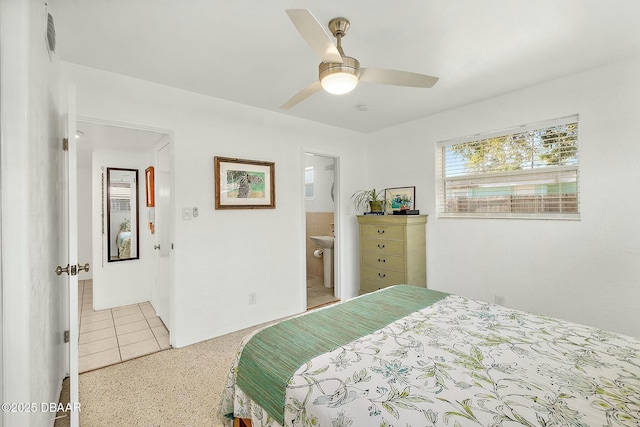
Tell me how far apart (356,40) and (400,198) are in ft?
7.61

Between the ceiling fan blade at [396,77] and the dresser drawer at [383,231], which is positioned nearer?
the ceiling fan blade at [396,77]

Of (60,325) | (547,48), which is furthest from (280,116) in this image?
(60,325)

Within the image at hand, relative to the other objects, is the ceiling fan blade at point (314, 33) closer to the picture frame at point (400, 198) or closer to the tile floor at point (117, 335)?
the picture frame at point (400, 198)

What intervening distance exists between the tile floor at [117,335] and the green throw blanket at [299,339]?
1.79m

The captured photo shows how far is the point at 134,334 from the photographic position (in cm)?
302

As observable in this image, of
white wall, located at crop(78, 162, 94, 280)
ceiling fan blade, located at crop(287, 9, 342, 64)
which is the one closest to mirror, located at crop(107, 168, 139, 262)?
white wall, located at crop(78, 162, 94, 280)

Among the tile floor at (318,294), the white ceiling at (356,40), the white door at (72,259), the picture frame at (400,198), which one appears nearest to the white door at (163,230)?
the white ceiling at (356,40)

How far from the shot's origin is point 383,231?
11.9ft

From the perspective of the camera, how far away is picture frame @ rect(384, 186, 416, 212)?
12.3ft

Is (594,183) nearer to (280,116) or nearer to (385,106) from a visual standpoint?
(385,106)

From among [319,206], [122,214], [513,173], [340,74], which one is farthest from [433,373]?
[122,214]

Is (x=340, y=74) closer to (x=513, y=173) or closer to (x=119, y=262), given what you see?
(x=513, y=173)

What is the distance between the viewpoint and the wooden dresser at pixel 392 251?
3.39 metres

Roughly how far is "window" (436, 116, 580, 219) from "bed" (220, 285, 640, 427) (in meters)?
1.60
